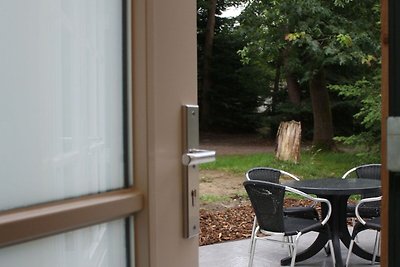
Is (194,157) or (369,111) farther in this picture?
(369,111)

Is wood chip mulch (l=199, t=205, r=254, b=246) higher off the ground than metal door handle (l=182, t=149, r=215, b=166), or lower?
lower

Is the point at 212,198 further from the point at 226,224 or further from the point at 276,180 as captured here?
the point at 276,180

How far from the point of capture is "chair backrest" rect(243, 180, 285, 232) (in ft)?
14.1

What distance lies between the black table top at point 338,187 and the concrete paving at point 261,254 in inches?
27.4

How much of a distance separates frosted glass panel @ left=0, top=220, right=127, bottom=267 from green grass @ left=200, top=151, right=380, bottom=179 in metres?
9.42

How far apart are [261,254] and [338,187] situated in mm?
1100

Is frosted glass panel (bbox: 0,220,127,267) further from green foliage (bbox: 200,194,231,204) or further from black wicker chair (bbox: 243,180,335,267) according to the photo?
green foliage (bbox: 200,194,231,204)

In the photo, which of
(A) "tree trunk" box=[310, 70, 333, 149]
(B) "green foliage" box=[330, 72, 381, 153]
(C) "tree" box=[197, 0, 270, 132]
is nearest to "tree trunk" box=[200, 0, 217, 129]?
(C) "tree" box=[197, 0, 270, 132]

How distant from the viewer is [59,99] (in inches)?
32.0

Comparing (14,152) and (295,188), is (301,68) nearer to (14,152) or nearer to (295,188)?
(295,188)

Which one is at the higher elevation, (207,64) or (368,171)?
(207,64)

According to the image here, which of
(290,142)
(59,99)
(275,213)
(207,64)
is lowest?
(290,142)

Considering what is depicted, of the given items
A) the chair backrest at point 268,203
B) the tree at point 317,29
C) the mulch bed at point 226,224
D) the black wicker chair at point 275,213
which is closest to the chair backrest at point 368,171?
the black wicker chair at point 275,213

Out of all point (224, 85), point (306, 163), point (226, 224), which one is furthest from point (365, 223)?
point (224, 85)
